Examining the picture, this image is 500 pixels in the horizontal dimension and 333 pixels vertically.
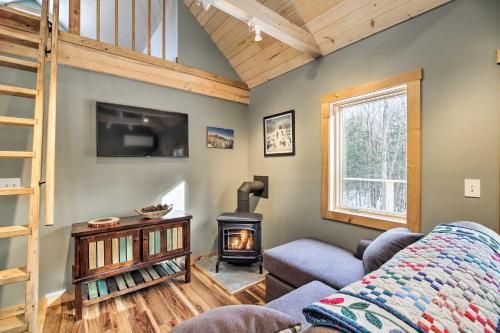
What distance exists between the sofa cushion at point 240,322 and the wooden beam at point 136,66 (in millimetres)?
2712

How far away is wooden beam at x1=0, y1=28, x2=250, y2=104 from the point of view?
226 centimetres

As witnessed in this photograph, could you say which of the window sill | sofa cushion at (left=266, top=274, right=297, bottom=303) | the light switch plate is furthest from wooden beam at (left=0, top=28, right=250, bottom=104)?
the light switch plate

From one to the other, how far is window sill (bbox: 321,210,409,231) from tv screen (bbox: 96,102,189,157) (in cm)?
201

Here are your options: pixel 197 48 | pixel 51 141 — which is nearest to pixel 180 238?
pixel 51 141

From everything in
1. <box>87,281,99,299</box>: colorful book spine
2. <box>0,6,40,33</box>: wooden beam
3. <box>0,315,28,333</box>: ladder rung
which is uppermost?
<box>0,6,40,33</box>: wooden beam

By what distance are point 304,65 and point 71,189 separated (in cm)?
298

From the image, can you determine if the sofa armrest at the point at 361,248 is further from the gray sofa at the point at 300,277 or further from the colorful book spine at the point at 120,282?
the colorful book spine at the point at 120,282

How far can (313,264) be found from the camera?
1896 millimetres

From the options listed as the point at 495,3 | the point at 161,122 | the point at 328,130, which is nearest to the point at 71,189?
the point at 161,122

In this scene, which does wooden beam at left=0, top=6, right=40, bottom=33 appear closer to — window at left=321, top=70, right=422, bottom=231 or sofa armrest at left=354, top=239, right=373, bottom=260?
window at left=321, top=70, right=422, bottom=231

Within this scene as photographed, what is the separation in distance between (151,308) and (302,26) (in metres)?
3.27

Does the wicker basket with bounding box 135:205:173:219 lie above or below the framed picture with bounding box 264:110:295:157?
below

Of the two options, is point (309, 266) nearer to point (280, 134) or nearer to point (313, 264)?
point (313, 264)

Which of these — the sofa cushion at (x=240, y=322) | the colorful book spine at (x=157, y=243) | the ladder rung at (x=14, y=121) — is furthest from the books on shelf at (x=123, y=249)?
the sofa cushion at (x=240, y=322)
